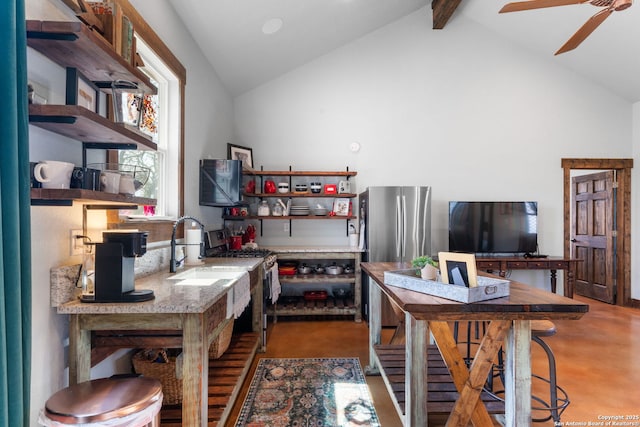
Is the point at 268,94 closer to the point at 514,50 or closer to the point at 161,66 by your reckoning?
the point at 161,66


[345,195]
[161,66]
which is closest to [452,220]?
[345,195]

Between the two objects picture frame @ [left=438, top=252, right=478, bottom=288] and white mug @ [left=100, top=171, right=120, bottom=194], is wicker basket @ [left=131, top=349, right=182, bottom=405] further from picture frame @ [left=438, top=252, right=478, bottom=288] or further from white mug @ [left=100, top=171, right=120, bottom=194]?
picture frame @ [left=438, top=252, right=478, bottom=288]

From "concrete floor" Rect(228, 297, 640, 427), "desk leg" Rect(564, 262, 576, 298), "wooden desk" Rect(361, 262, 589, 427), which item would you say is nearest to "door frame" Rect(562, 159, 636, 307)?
"concrete floor" Rect(228, 297, 640, 427)

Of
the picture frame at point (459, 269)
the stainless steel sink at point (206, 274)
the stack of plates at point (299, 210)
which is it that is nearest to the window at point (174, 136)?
the stainless steel sink at point (206, 274)

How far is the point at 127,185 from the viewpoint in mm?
1604

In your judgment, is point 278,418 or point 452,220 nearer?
point 278,418

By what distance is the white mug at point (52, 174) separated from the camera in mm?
1247

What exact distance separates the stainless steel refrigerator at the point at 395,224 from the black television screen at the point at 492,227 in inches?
29.4

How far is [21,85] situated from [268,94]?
12.9 ft

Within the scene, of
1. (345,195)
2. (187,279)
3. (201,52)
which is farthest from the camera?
(345,195)

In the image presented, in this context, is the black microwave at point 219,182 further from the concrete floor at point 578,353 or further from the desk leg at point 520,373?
the desk leg at point 520,373

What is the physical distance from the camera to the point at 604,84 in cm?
481

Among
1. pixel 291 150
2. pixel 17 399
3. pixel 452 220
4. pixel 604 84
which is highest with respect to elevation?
pixel 604 84

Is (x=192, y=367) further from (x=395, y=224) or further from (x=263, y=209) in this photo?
(x=263, y=209)
